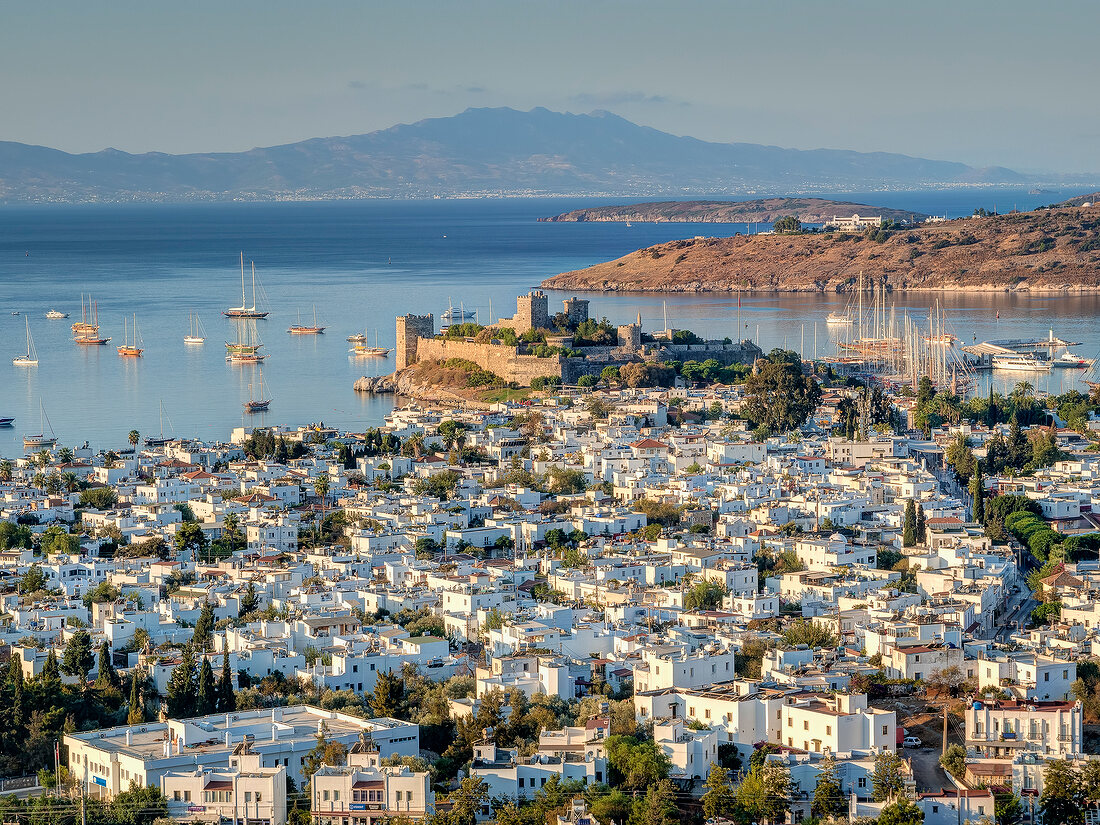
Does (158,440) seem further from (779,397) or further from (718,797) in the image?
(718,797)

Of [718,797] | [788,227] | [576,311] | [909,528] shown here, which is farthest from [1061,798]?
[788,227]

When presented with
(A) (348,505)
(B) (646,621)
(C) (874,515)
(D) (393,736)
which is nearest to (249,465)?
(A) (348,505)

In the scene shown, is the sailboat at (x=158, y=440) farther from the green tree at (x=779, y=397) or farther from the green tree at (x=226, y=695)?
the green tree at (x=226, y=695)

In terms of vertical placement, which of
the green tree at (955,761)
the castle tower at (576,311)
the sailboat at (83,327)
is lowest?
the sailboat at (83,327)

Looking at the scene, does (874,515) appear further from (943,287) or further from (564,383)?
(943,287)

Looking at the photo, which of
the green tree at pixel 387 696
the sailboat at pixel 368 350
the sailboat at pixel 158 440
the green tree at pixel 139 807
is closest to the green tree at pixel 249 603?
the green tree at pixel 387 696

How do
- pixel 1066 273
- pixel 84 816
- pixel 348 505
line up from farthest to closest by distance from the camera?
1. pixel 1066 273
2. pixel 348 505
3. pixel 84 816
